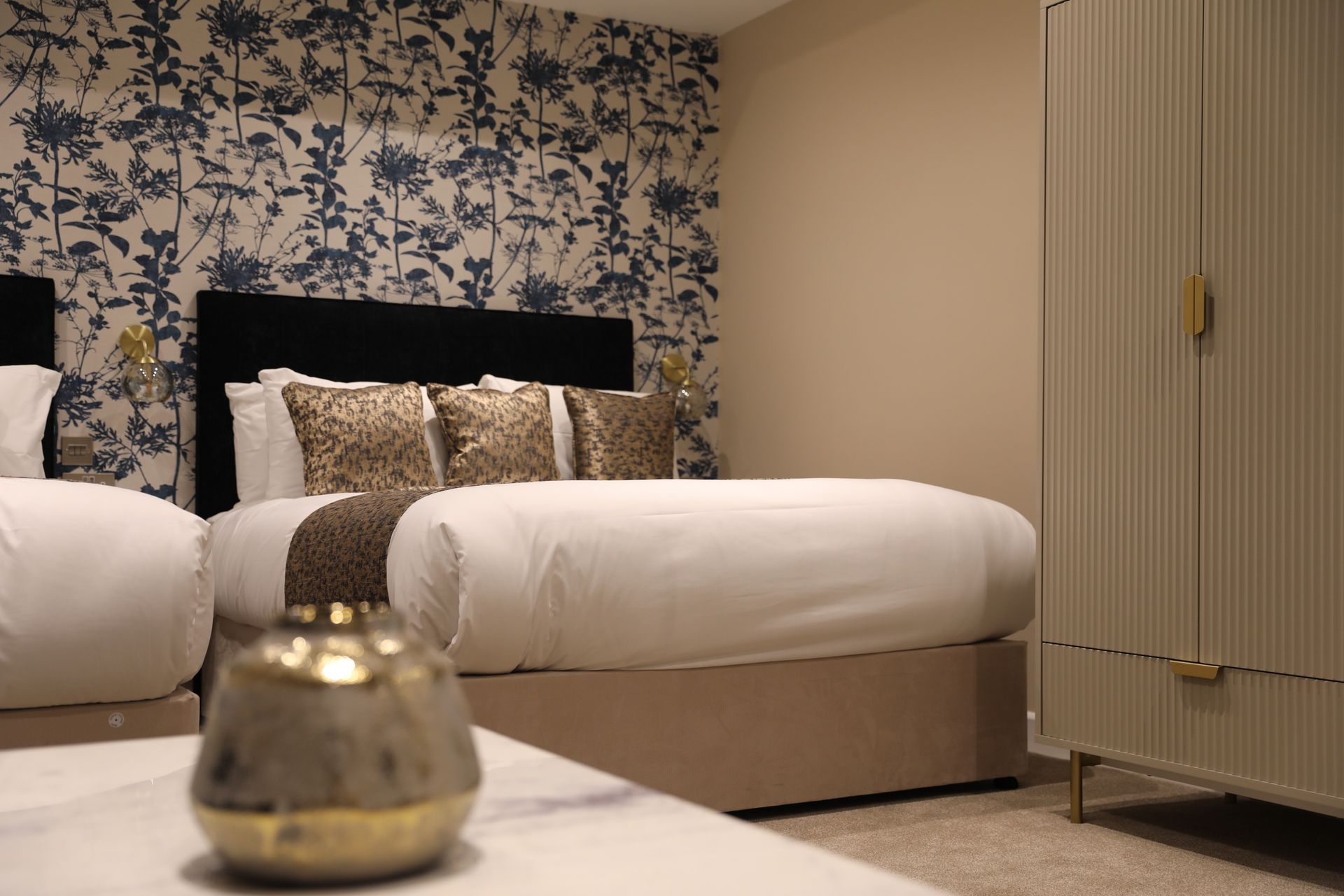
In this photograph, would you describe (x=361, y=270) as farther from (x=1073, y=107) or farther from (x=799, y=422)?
(x=1073, y=107)

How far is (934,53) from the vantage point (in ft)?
14.2

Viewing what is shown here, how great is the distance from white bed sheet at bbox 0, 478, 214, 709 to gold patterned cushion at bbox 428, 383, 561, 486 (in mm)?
1585

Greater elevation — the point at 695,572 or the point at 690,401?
the point at 690,401

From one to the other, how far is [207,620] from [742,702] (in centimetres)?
112

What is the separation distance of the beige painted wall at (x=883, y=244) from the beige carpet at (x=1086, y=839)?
1126 millimetres

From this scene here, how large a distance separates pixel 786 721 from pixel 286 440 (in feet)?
6.53

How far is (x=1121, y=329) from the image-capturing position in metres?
2.74

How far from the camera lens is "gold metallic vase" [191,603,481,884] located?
0.67 m

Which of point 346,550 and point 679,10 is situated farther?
point 679,10

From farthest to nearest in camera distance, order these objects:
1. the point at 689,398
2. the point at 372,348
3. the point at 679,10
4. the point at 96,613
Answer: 1. the point at 679,10
2. the point at 689,398
3. the point at 372,348
4. the point at 96,613

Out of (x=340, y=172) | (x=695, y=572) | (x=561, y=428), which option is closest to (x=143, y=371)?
(x=340, y=172)

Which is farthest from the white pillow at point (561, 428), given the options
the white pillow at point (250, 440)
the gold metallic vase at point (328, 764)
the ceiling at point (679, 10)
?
the gold metallic vase at point (328, 764)

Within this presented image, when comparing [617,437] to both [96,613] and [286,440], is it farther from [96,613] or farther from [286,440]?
[96,613]

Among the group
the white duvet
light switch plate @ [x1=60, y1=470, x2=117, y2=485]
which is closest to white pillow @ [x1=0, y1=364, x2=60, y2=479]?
light switch plate @ [x1=60, y1=470, x2=117, y2=485]
